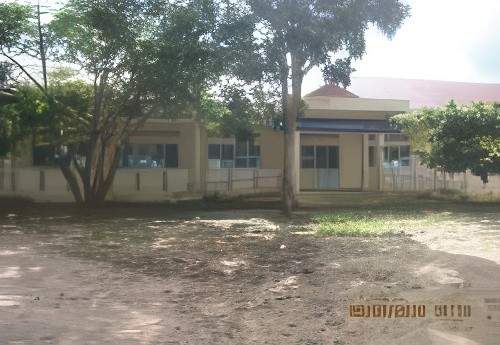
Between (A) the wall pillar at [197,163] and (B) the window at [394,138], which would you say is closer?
(A) the wall pillar at [197,163]

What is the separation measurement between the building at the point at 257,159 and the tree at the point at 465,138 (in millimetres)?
3901

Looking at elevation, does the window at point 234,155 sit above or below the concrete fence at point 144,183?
above

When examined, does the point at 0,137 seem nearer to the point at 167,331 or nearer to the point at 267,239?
the point at 267,239

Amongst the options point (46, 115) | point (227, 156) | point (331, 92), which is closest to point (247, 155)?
point (227, 156)

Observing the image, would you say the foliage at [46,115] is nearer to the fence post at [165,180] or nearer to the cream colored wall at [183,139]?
the fence post at [165,180]

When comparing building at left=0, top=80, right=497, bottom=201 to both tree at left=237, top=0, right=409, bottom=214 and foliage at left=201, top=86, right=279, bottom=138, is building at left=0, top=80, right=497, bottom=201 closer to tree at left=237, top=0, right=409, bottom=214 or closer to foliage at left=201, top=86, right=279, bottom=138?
foliage at left=201, top=86, right=279, bottom=138

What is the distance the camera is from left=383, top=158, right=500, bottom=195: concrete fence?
22.6 m

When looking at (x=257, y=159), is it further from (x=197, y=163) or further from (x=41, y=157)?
(x=41, y=157)

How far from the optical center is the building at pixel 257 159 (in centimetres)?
2142

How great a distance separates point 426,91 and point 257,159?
42.2 ft

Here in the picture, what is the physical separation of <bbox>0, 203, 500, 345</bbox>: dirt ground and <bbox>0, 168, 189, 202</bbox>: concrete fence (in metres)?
7.82

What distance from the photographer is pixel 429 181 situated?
24578 millimetres

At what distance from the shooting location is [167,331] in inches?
219

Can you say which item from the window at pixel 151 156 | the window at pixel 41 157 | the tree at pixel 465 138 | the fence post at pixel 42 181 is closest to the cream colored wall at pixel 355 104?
the tree at pixel 465 138
